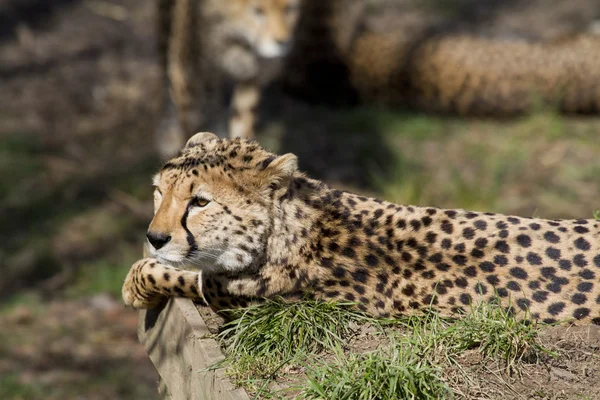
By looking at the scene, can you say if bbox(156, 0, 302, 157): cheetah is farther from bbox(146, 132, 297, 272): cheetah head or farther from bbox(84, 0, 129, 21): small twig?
bbox(146, 132, 297, 272): cheetah head

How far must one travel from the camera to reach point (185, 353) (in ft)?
10.3

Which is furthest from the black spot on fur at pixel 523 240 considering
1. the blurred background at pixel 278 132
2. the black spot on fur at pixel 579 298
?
the blurred background at pixel 278 132

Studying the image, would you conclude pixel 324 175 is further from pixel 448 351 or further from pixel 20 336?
pixel 448 351

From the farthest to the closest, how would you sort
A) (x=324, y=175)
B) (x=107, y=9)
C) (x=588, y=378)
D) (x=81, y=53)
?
(x=107, y=9)
(x=81, y=53)
(x=324, y=175)
(x=588, y=378)

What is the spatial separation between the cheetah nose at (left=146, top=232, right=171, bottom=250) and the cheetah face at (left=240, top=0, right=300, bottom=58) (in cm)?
464

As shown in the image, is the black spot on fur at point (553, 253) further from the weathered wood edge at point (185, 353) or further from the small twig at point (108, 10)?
the small twig at point (108, 10)

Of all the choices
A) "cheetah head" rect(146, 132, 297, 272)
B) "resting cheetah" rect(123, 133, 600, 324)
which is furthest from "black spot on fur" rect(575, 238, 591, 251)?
"cheetah head" rect(146, 132, 297, 272)

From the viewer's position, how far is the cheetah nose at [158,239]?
9.82 ft

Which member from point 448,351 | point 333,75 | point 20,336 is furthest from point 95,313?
point 448,351

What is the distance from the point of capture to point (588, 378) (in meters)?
2.93

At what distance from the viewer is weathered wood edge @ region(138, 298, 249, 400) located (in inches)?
114

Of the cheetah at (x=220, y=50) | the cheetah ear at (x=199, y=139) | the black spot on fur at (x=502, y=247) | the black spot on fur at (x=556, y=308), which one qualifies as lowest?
the cheetah at (x=220, y=50)

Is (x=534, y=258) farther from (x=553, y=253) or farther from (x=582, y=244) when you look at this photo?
(x=582, y=244)

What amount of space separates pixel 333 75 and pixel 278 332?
7.06 meters
